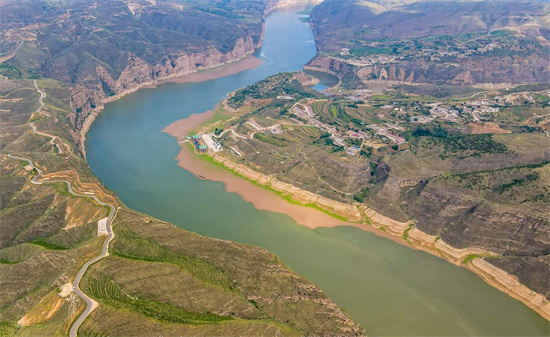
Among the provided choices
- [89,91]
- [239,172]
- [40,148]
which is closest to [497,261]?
[239,172]

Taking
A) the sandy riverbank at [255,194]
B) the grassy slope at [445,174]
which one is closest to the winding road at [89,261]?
the sandy riverbank at [255,194]

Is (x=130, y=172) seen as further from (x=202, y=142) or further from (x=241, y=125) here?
(x=241, y=125)

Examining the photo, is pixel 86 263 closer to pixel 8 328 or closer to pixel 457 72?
pixel 8 328

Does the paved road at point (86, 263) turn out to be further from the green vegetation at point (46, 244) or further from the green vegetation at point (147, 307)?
the green vegetation at point (46, 244)

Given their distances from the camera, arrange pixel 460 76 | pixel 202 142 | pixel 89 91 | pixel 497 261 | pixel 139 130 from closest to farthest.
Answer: pixel 497 261 < pixel 202 142 < pixel 139 130 < pixel 89 91 < pixel 460 76

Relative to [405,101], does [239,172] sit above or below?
below

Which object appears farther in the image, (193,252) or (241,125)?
(241,125)
